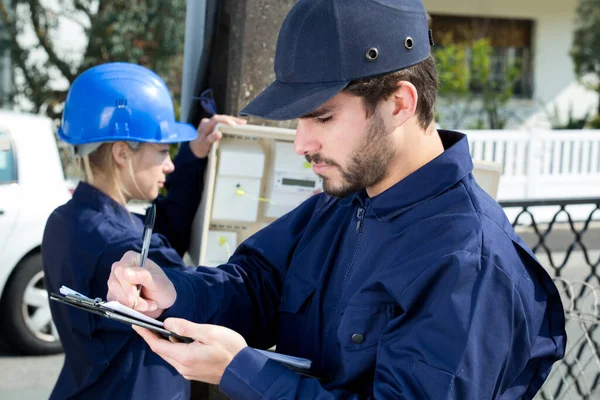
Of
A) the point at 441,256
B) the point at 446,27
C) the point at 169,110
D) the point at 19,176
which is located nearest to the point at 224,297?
the point at 441,256

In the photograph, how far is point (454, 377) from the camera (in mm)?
1365

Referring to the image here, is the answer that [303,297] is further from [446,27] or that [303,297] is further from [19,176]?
[446,27]

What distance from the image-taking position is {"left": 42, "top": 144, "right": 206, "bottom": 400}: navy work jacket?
241cm

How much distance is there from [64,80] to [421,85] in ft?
35.4

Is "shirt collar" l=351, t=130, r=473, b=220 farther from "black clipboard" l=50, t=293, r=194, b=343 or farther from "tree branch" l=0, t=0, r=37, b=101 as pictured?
"tree branch" l=0, t=0, r=37, b=101

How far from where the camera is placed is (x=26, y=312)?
5.88 metres

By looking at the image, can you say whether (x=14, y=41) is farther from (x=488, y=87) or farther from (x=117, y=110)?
(x=117, y=110)

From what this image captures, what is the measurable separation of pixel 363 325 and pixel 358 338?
30 mm

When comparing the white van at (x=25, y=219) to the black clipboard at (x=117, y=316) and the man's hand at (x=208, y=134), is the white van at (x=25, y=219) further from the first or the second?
the black clipboard at (x=117, y=316)

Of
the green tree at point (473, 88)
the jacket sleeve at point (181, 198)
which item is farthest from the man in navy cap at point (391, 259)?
the green tree at point (473, 88)

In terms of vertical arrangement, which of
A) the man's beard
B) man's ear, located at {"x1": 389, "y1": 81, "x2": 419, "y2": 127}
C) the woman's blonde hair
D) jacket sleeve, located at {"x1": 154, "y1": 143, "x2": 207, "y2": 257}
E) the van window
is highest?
man's ear, located at {"x1": 389, "y1": 81, "x2": 419, "y2": 127}

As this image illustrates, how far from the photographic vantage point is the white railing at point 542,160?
10.8 metres

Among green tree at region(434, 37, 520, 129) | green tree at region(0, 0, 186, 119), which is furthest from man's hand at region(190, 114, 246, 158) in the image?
green tree at region(434, 37, 520, 129)

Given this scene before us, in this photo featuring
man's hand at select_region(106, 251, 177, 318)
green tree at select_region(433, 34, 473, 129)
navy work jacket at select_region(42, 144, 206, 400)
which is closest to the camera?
man's hand at select_region(106, 251, 177, 318)
